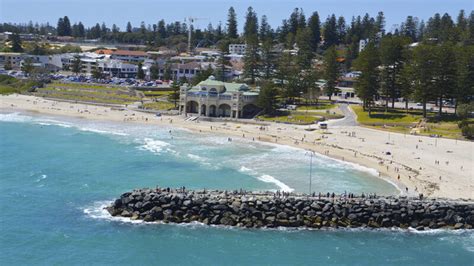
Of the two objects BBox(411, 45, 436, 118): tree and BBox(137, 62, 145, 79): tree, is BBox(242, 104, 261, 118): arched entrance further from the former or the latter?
BBox(137, 62, 145, 79): tree

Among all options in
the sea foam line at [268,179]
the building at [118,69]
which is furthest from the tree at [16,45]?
the sea foam line at [268,179]

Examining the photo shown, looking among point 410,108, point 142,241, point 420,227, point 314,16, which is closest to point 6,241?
point 142,241

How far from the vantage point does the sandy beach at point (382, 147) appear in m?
42.4

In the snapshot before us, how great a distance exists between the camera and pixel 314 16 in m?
128

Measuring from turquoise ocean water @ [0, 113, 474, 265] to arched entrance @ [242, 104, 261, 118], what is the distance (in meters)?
12.8

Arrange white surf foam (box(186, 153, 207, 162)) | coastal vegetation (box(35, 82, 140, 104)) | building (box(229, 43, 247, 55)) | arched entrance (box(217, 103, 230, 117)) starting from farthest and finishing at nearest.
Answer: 1. building (box(229, 43, 247, 55))
2. coastal vegetation (box(35, 82, 140, 104))
3. arched entrance (box(217, 103, 230, 117))
4. white surf foam (box(186, 153, 207, 162))

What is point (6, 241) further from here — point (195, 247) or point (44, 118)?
point (44, 118)

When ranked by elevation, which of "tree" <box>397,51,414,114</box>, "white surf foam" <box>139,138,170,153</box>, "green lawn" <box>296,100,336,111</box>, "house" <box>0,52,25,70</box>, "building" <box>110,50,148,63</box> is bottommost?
"white surf foam" <box>139,138,170,153</box>

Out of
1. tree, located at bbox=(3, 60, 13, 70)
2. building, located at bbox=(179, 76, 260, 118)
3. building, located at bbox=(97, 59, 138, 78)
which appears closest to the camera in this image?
building, located at bbox=(179, 76, 260, 118)

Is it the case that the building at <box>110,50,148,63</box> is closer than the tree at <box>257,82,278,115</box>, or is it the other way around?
the tree at <box>257,82,278,115</box>

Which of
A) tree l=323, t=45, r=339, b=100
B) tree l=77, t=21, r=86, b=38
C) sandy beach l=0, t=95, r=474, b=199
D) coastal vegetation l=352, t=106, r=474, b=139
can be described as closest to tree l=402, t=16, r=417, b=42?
tree l=323, t=45, r=339, b=100

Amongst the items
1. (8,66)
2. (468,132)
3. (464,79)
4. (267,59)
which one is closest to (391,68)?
(464,79)

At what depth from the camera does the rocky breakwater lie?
112ft

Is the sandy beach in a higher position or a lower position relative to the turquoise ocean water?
higher
